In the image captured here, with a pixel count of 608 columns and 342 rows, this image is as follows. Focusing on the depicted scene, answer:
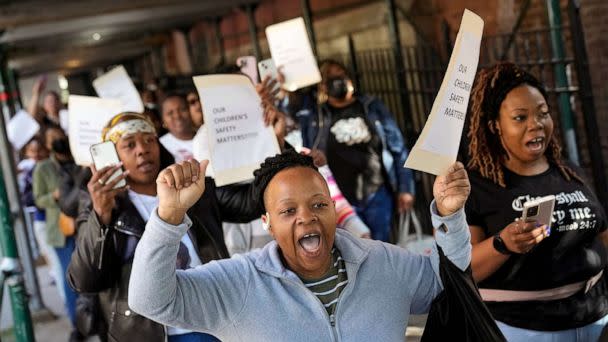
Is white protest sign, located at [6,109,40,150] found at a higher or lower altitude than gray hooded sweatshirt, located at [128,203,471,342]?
higher

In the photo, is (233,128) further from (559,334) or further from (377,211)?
(377,211)

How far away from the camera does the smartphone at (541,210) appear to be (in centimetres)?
346

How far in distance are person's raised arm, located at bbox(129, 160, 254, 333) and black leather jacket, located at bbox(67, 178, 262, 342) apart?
3.99 ft

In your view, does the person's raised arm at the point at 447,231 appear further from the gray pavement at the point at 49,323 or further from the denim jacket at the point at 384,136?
the gray pavement at the point at 49,323

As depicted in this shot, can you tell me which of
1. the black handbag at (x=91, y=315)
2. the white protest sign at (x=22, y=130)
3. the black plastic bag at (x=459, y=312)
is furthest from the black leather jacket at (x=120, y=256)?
the white protest sign at (x=22, y=130)

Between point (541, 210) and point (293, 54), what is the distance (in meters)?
2.81

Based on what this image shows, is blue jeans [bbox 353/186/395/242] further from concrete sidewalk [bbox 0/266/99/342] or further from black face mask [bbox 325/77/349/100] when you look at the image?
concrete sidewalk [bbox 0/266/99/342]

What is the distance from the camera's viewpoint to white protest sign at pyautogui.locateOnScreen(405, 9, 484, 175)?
282cm

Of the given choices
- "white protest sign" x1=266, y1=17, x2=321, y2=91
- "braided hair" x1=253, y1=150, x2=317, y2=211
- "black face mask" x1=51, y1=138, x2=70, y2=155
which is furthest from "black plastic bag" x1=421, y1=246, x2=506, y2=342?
"black face mask" x1=51, y1=138, x2=70, y2=155

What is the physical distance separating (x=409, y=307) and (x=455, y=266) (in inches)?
8.3

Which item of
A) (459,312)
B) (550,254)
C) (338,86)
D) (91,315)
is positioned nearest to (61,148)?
(338,86)

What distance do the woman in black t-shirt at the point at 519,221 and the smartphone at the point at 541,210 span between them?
5 cm

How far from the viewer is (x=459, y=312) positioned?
296cm

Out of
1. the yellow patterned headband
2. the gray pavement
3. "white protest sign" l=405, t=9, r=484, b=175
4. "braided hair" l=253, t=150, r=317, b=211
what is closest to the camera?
"white protest sign" l=405, t=9, r=484, b=175
